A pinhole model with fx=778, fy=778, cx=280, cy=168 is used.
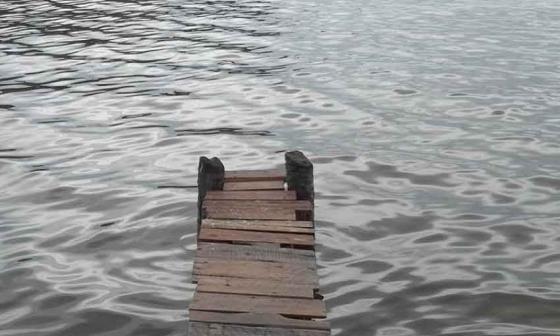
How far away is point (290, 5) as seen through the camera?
3450 cm

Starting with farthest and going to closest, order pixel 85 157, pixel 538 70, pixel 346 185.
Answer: pixel 538 70 → pixel 85 157 → pixel 346 185

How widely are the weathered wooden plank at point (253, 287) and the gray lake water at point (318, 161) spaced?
1.76 metres

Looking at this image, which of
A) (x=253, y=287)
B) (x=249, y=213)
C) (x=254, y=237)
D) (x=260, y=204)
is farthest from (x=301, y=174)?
(x=253, y=287)

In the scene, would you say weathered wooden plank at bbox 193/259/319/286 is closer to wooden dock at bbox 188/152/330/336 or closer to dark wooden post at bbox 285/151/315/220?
wooden dock at bbox 188/152/330/336

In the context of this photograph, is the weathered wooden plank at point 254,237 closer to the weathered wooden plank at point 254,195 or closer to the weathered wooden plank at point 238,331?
the weathered wooden plank at point 254,195

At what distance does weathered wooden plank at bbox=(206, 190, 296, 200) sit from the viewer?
8555 mm

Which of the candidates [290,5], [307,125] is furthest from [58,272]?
[290,5]

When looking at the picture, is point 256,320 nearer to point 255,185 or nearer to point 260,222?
point 260,222

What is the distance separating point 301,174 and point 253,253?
143 centimetres

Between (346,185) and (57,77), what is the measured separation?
10.9 metres

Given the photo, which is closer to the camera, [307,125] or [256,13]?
[307,125]

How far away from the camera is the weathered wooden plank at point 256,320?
604cm

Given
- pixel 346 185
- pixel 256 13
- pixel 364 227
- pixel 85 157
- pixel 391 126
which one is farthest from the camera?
pixel 256 13

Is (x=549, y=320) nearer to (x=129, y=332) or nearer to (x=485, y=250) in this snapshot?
(x=485, y=250)
